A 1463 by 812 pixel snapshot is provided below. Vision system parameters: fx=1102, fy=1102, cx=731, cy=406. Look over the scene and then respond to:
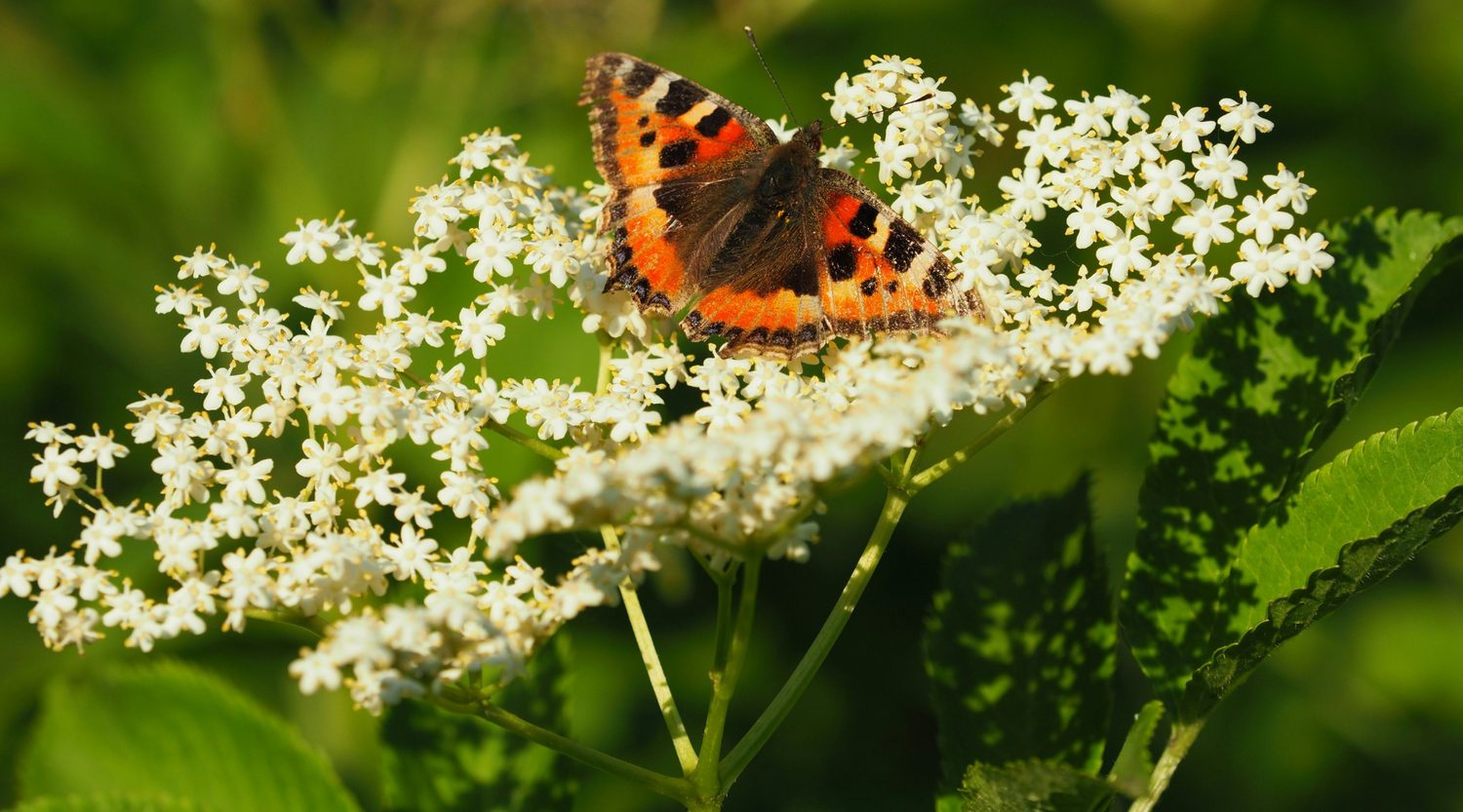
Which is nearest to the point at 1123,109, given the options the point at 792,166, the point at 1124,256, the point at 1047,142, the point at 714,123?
the point at 1047,142

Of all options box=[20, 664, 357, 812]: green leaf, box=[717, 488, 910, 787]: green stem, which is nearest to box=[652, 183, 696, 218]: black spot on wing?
box=[717, 488, 910, 787]: green stem

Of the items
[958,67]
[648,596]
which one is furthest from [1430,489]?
[958,67]

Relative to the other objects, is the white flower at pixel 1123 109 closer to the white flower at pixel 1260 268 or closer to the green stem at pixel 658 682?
the white flower at pixel 1260 268

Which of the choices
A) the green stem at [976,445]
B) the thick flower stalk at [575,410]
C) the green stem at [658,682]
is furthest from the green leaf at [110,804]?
the green stem at [976,445]

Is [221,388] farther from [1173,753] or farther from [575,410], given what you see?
[1173,753]

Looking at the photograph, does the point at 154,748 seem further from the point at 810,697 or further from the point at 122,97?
the point at 122,97
